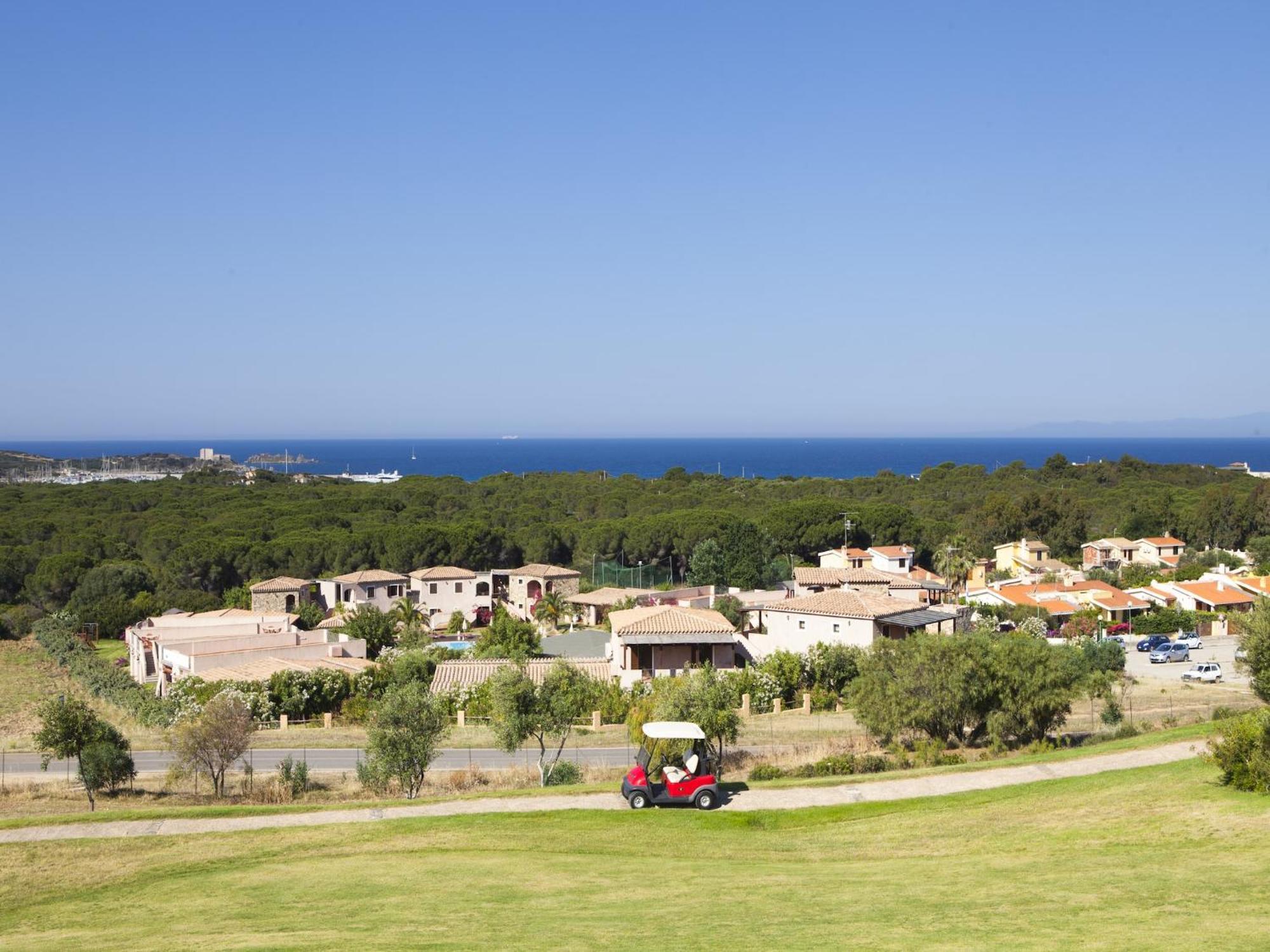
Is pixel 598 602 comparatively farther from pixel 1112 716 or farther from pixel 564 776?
pixel 564 776

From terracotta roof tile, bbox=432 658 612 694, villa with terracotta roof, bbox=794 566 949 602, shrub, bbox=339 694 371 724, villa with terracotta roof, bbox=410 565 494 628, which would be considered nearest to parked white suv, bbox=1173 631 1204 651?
villa with terracotta roof, bbox=794 566 949 602

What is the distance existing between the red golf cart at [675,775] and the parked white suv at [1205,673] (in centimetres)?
3070

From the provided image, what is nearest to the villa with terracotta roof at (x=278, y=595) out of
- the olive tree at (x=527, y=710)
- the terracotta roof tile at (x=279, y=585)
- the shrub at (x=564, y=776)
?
the terracotta roof tile at (x=279, y=585)

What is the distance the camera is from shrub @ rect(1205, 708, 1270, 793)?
17531 millimetres

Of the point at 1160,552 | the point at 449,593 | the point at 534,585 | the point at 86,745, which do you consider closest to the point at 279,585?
the point at 449,593

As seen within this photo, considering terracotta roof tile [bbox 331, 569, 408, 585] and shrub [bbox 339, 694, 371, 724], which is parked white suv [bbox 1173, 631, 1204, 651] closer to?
shrub [bbox 339, 694, 371, 724]

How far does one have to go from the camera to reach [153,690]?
44.0m

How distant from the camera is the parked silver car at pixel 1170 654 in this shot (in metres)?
49.2

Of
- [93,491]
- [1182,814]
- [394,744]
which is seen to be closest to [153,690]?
[394,744]

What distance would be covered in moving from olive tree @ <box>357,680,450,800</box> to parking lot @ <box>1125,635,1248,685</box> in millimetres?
31976

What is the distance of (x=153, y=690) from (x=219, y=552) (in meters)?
26.6

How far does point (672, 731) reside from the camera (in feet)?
67.1

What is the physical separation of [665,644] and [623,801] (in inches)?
895

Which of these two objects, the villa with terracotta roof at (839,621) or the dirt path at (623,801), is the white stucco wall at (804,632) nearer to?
the villa with terracotta roof at (839,621)
